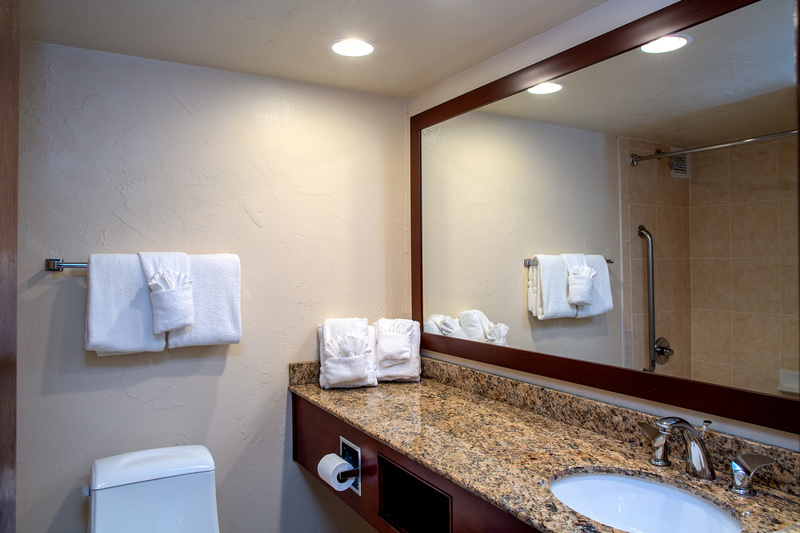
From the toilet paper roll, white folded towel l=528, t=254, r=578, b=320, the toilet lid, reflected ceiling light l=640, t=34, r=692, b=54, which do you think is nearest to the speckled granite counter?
the toilet paper roll

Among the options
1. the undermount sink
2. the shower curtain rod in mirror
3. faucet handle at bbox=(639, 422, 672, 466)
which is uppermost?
the shower curtain rod in mirror

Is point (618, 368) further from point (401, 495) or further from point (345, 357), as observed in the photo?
point (345, 357)

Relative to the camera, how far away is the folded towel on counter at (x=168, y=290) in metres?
1.86

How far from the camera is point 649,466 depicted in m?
1.33

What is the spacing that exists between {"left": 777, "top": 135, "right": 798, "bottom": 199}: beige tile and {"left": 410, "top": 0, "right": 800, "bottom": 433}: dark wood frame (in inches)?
13.3

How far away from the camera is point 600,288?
1.62m

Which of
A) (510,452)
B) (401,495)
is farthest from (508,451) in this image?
(401,495)

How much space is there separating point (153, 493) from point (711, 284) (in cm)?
176

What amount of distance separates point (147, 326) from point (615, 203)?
1.62 metres

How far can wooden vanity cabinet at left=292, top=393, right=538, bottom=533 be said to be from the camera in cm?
124

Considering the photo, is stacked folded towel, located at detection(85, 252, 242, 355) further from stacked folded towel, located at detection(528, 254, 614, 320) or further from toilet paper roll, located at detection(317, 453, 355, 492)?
stacked folded towel, located at detection(528, 254, 614, 320)

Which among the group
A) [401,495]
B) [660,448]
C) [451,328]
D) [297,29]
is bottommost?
[401,495]

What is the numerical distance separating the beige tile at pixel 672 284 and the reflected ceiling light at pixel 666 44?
1.81ft

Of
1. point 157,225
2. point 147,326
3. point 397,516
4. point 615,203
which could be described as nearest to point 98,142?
point 157,225
